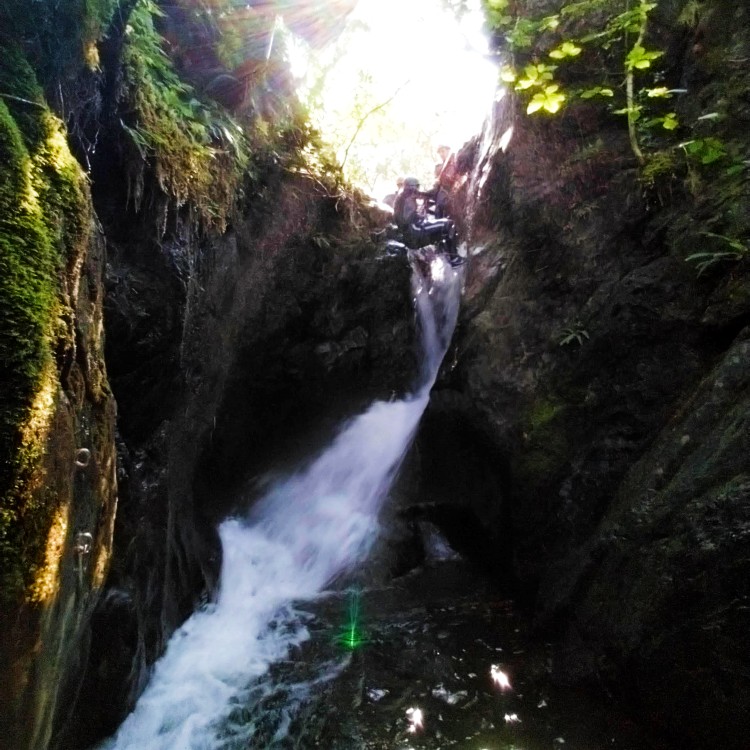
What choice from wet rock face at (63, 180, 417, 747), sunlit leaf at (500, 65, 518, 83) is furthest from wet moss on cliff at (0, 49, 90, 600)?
sunlit leaf at (500, 65, 518, 83)

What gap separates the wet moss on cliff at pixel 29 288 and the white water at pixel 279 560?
320 centimetres

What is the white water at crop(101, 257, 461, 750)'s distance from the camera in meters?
4.74

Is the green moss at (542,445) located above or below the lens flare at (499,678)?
above

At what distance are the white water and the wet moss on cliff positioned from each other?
320 centimetres

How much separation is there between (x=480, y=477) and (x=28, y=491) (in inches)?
227

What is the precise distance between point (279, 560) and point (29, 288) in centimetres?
601

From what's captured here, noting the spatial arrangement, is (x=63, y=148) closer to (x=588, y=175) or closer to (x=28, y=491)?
(x=28, y=491)

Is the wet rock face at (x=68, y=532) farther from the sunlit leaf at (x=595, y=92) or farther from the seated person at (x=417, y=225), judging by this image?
the seated person at (x=417, y=225)

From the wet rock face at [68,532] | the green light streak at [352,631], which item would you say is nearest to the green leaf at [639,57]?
the wet rock face at [68,532]

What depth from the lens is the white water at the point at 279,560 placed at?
4742mm

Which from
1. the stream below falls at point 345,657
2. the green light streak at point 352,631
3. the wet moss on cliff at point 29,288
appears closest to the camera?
the wet moss on cliff at point 29,288

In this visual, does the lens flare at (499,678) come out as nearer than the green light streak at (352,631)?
Yes

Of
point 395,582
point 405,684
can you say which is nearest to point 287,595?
point 395,582

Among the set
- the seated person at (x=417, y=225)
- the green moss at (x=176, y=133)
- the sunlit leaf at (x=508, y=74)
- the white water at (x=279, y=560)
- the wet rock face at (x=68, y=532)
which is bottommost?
the white water at (x=279, y=560)
